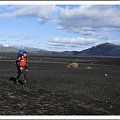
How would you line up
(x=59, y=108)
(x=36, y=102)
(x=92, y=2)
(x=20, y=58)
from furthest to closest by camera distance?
(x=20, y=58), (x=36, y=102), (x=59, y=108), (x=92, y=2)

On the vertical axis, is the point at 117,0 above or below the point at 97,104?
above

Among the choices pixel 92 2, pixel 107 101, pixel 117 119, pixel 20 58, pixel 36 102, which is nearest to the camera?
pixel 117 119

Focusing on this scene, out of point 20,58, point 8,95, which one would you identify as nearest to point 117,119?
point 8,95

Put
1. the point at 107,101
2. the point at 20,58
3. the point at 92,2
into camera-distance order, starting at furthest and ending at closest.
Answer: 1. the point at 20,58
2. the point at 107,101
3. the point at 92,2

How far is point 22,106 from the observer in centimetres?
1502

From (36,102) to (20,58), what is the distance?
7004mm

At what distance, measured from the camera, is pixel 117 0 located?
13.3 m

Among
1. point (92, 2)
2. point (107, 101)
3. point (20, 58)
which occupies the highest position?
point (92, 2)

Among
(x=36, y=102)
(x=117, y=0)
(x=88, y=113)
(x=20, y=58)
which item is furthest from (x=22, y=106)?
(x=20, y=58)

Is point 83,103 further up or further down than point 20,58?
further down

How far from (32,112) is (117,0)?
5.79 m

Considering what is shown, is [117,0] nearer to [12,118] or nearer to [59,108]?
[59,108]

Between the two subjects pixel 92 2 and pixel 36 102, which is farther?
pixel 36 102

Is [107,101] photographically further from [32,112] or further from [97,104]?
[32,112]
